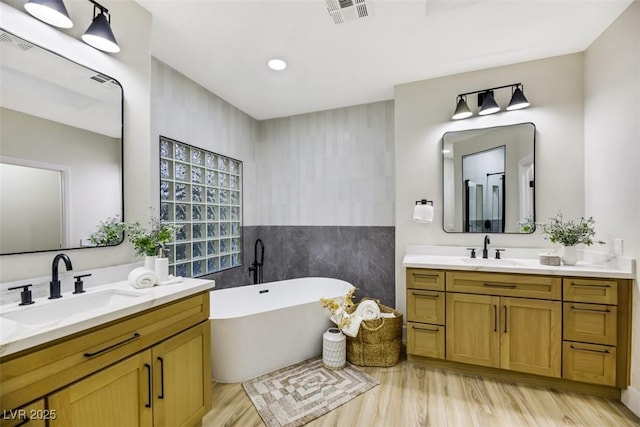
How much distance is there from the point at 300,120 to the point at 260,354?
2.81 m

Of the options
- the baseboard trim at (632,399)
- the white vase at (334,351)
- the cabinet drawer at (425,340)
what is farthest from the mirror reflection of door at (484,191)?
the white vase at (334,351)

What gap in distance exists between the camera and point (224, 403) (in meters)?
2.03

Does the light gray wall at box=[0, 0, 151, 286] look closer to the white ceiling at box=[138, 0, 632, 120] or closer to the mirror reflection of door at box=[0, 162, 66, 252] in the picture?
the mirror reflection of door at box=[0, 162, 66, 252]

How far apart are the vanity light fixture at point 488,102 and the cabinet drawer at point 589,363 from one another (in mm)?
1960

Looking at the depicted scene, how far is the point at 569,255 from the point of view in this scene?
226 cm

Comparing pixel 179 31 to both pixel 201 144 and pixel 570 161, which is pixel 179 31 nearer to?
pixel 201 144

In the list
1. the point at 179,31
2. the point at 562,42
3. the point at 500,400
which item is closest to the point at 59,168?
the point at 179,31

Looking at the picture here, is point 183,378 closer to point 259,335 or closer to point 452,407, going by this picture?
point 259,335

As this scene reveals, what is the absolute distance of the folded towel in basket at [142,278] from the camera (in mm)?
1612

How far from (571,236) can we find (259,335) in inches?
102

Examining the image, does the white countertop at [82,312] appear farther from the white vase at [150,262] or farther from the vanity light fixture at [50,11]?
the vanity light fixture at [50,11]

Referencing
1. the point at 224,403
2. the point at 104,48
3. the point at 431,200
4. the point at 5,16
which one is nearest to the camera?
the point at 5,16

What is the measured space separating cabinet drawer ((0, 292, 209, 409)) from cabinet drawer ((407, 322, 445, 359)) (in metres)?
1.86

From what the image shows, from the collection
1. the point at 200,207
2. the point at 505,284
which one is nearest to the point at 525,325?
the point at 505,284
